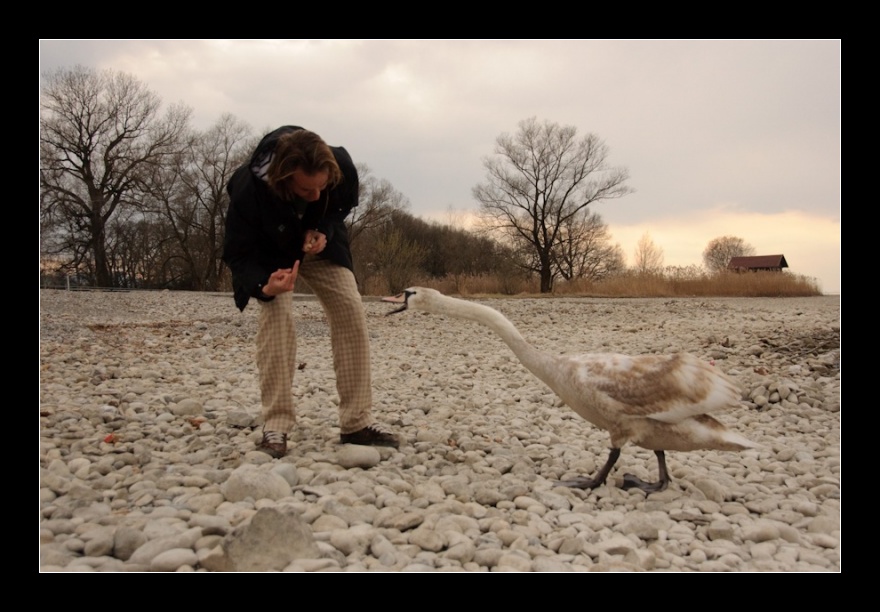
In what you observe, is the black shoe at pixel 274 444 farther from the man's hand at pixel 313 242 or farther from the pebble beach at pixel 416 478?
the man's hand at pixel 313 242

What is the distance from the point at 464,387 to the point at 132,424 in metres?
3.64

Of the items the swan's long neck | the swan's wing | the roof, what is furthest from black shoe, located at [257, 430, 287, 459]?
the roof

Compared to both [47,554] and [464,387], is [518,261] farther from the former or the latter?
[47,554]

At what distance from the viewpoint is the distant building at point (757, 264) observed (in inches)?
997

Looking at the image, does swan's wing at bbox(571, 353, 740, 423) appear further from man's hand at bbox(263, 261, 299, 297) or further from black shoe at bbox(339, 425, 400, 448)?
man's hand at bbox(263, 261, 299, 297)

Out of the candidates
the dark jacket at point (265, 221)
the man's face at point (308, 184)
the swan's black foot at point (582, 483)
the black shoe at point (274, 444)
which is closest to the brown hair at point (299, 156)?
the man's face at point (308, 184)

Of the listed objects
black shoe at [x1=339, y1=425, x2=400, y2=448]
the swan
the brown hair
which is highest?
the brown hair

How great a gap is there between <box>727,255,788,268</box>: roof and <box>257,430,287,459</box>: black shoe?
2568cm

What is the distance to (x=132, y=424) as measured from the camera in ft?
16.8

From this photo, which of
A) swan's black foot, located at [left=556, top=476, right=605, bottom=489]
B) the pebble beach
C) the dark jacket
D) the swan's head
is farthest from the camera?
the swan's head

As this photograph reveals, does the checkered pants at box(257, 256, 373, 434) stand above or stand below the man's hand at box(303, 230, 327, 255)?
below

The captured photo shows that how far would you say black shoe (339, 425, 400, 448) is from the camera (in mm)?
4730

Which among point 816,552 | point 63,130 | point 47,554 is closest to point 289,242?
point 47,554

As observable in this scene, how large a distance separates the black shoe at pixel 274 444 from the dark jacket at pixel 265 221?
91 cm
